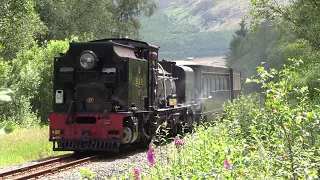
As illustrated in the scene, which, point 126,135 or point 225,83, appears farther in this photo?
point 225,83

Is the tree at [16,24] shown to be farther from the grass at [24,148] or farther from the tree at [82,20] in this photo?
the tree at [82,20]

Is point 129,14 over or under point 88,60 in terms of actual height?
over

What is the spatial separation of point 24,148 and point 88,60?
424cm

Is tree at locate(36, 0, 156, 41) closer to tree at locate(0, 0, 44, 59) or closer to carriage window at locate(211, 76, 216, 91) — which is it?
tree at locate(0, 0, 44, 59)

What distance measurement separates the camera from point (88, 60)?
12.9 meters

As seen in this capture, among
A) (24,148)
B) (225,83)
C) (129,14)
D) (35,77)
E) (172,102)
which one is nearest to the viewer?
(24,148)

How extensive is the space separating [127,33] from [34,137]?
2917cm

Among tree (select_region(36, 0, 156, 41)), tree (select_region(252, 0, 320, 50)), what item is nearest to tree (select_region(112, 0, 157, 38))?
tree (select_region(36, 0, 156, 41))

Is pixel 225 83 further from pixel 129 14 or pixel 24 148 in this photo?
pixel 129 14

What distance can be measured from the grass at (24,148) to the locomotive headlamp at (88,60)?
8.82 ft

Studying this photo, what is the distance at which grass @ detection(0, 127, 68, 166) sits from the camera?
1350 centimetres

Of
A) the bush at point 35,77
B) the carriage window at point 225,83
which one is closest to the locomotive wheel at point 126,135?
the carriage window at point 225,83

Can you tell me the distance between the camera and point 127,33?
46344 mm

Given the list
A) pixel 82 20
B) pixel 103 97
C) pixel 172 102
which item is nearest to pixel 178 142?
pixel 103 97
